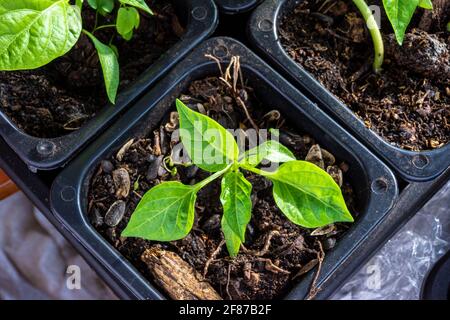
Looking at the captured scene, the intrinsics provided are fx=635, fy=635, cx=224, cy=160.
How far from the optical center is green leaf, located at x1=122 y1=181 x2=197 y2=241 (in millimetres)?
790

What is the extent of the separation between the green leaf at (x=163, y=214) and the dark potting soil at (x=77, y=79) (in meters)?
0.22

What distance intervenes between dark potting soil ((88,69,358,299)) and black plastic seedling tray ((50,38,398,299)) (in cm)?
2

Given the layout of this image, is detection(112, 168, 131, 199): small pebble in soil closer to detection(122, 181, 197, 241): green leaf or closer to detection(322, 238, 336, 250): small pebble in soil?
detection(122, 181, 197, 241): green leaf

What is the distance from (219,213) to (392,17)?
36 cm

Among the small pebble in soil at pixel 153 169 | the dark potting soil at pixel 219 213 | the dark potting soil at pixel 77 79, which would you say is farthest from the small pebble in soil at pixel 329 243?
the dark potting soil at pixel 77 79

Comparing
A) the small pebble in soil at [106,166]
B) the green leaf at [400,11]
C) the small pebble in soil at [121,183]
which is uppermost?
the green leaf at [400,11]

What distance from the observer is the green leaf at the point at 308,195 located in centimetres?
78

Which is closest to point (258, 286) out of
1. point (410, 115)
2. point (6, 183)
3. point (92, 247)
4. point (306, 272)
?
point (306, 272)

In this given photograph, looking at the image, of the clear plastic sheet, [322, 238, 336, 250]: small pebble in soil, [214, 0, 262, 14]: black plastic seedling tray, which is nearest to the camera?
[322, 238, 336, 250]: small pebble in soil

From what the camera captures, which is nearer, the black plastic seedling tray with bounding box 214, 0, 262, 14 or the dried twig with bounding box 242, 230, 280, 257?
the dried twig with bounding box 242, 230, 280, 257

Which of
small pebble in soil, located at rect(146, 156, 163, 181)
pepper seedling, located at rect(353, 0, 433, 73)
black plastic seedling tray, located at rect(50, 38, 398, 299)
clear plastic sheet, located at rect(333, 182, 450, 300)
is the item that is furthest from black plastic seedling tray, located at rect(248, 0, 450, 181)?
clear plastic sheet, located at rect(333, 182, 450, 300)

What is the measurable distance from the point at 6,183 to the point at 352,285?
702mm

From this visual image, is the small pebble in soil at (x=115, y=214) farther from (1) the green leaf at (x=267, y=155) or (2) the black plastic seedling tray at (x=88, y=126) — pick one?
(1) the green leaf at (x=267, y=155)

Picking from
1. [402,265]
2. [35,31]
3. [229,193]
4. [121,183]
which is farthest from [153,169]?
[402,265]
